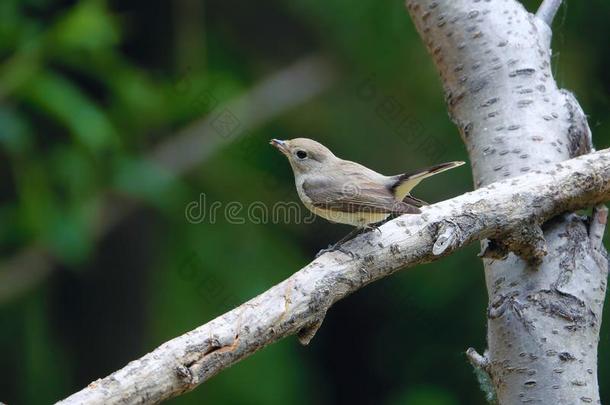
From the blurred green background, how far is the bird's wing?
1877mm

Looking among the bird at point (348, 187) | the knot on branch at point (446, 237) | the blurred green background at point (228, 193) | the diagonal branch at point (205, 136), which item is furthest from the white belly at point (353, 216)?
the diagonal branch at point (205, 136)

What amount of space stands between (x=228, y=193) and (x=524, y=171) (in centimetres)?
336

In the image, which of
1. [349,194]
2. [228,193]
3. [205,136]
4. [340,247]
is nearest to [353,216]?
[349,194]

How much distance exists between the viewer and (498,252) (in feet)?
9.44

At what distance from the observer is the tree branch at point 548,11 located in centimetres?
372

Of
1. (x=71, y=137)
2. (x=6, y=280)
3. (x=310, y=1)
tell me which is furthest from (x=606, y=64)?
(x=6, y=280)

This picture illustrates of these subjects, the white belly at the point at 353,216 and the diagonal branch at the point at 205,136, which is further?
the diagonal branch at the point at 205,136

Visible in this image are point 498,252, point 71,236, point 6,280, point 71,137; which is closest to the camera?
point 498,252

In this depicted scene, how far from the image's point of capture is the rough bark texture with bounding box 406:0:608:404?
110 inches

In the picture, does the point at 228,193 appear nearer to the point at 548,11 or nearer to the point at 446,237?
the point at 548,11

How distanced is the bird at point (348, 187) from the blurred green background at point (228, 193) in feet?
5.23

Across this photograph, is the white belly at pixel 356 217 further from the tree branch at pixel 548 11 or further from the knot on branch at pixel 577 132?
the tree branch at pixel 548 11

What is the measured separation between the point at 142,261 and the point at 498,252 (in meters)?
4.01

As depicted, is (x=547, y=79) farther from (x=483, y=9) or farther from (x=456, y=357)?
(x=456, y=357)
